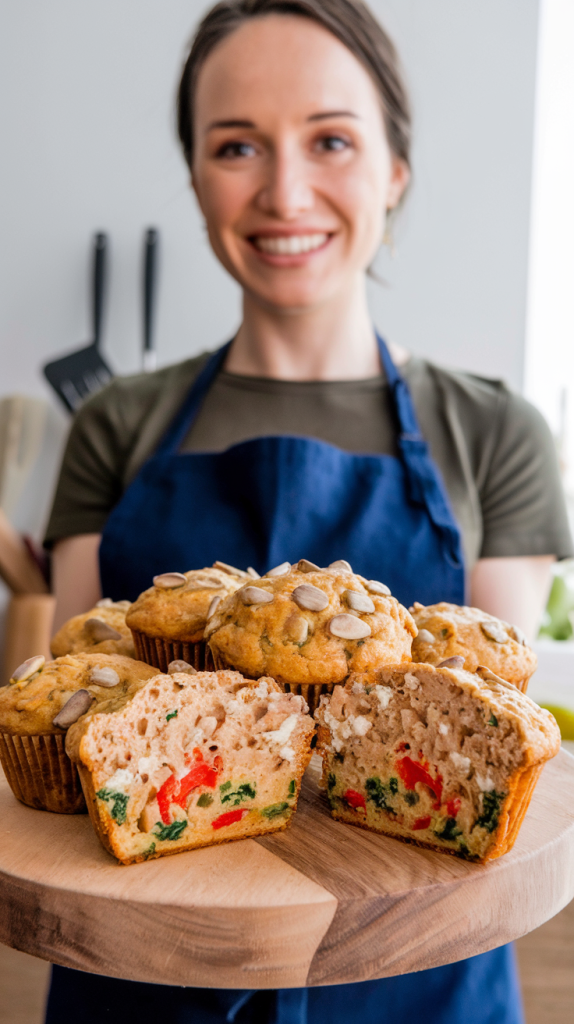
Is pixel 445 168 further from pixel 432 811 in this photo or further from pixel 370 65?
pixel 432 811

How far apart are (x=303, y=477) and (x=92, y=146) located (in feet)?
10.1

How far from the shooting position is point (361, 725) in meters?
1.20

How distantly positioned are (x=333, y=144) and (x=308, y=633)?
55.3 inches

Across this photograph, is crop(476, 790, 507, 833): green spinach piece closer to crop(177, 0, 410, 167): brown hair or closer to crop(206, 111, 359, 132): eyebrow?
crop(206, 111, 359, 132): eyebrow

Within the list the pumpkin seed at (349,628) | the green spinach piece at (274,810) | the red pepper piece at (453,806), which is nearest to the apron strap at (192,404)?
the pumpkin seed at (349,628)

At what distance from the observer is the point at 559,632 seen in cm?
378

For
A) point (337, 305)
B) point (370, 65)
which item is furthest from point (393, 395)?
point (370, 65)

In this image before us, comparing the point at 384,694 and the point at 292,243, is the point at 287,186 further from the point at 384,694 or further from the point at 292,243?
the point at 384,694

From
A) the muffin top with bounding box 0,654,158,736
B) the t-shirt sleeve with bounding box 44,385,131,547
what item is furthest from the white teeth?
the muffin top with bounding box 0,654,158,736

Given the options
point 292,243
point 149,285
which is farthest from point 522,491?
point 149,285

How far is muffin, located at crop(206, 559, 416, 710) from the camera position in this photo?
1230 mm

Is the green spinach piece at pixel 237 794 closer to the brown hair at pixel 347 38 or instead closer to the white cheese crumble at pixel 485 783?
the white cheese crumble at pixel 485 783

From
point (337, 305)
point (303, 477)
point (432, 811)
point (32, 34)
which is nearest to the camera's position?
point (432, 811)

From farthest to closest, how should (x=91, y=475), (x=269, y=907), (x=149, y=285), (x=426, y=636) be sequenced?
1. (x=149, y=285)
2. (x=91, y=475)
3. (x=426, y=636)
4. (x=269, y=907)
